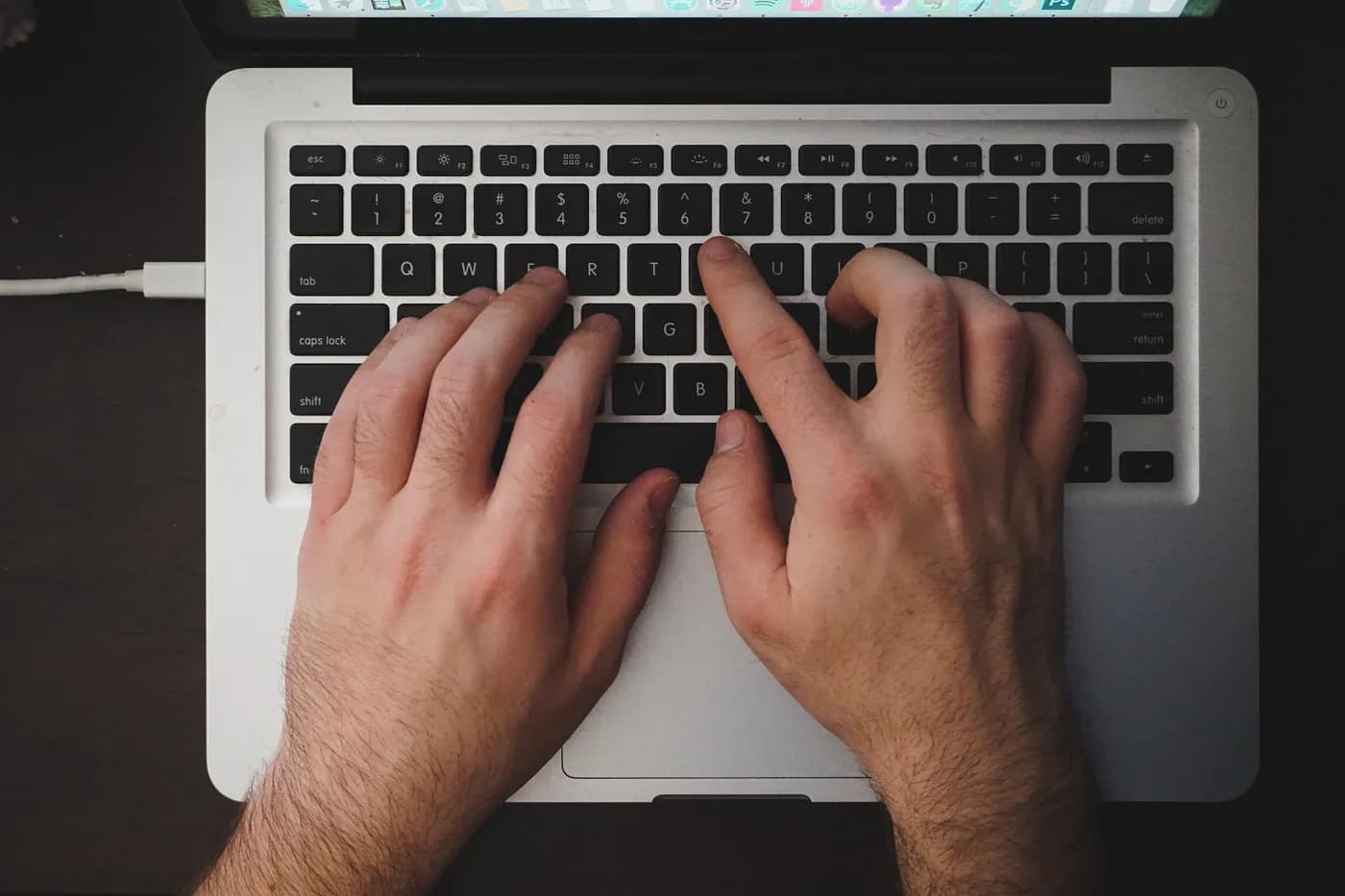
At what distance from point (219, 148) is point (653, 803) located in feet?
1.84

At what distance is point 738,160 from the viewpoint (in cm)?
58

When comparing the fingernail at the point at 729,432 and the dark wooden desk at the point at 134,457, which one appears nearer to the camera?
the fingernail at the point at 729,432

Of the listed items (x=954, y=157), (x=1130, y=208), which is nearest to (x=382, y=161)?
(x=954, y=157)

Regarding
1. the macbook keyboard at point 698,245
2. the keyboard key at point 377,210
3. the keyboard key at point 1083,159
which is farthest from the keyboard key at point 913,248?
the keyboard key at point 377,210

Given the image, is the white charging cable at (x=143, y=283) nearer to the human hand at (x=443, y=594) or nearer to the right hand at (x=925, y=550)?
the human hand at (x=443, y=594)

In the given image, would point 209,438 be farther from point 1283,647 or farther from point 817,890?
point 1283,647

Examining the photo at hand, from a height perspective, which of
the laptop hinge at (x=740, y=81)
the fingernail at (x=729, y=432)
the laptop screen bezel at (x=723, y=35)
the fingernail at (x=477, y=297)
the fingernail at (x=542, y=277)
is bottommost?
the fingernail at (x=729, y=432)

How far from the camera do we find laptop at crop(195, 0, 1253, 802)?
22.8 inches

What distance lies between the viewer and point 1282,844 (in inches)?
26.8

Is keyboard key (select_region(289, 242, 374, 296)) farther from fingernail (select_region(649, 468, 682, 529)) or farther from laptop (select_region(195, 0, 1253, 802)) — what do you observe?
fingernail (select_region(649, 468, 682, 529))

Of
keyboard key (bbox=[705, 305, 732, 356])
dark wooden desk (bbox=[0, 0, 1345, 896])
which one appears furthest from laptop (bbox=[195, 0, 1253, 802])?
dark wooden desk (bbox=[0, 0, 1345, 896])

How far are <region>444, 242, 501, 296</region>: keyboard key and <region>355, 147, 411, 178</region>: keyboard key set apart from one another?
0.06 metres

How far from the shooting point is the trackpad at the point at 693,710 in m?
0.59

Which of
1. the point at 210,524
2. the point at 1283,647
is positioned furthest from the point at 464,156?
the point at 1283,647
